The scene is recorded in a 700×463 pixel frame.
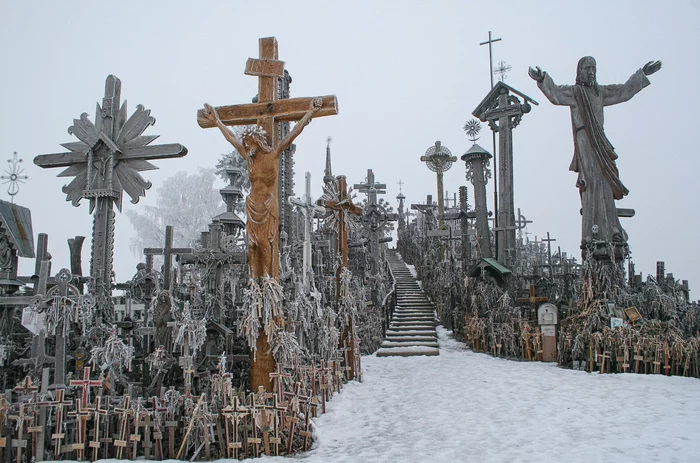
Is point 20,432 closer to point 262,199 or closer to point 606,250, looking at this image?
point 262,199

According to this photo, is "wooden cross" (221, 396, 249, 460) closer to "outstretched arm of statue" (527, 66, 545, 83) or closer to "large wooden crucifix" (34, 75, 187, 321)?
"large wooden crucifix" (34, 75, 187, 321)

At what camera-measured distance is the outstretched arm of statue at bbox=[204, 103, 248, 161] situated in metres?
7.72

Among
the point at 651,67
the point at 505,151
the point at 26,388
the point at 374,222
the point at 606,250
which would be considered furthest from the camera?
the point at 374,222

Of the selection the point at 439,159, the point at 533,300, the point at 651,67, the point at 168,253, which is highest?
the point at 439,159

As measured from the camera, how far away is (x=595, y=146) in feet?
46.8

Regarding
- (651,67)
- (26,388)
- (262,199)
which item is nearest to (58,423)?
(26,388)

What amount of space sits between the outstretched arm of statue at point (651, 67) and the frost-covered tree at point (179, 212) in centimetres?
3199

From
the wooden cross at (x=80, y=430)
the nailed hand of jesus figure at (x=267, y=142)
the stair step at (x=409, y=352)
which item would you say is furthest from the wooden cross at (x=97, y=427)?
the stair step at (x=409, y=352)

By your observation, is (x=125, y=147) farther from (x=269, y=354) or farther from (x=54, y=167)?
(x=269, y=354)

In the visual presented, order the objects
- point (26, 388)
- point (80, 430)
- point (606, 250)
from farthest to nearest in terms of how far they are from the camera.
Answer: point (606, 250) → point (26, 388) → point (80, 430)

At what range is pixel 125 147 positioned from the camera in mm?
9672

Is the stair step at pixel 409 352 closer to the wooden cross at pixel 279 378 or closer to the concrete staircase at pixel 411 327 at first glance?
the concrete staircase at pixel 411 327

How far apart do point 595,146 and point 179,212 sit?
111 feet

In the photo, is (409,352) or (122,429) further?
(409,352)
